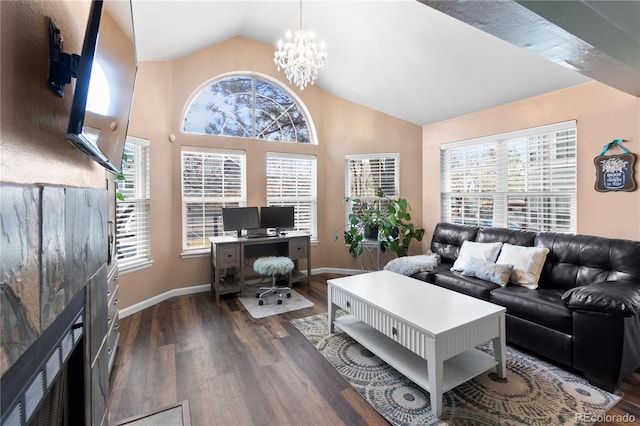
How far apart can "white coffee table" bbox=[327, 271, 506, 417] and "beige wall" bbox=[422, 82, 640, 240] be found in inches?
68.8

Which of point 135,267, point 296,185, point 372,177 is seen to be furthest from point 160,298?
point 372,177

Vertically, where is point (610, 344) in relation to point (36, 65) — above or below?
below

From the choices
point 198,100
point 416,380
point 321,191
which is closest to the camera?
point 416,380

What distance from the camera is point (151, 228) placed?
3.65 metres

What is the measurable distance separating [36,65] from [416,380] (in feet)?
7.81

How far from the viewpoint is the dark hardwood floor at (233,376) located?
1853 mm

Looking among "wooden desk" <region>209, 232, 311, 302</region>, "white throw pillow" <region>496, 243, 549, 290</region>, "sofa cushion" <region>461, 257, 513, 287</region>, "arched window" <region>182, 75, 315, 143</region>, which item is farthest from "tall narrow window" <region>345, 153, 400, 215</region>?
"white throw pillow" <region>496, 243, 549, 290</region>

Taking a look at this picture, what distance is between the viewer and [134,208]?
349cm

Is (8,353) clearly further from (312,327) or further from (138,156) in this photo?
(138,156)

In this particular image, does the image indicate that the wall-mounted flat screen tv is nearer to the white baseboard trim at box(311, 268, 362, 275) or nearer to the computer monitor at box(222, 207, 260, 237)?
the computer monitor at box(222, 207, 260, 237)

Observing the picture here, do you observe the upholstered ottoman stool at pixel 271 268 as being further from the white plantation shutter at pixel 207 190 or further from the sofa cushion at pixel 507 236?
the sofa cushion at pixel 507 236

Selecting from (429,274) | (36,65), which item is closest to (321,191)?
(429,274)

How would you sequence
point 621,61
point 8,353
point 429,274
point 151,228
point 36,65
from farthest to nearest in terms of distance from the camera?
point 151,228
point 429,274
point 621,61
point 36,65
point 8,353
